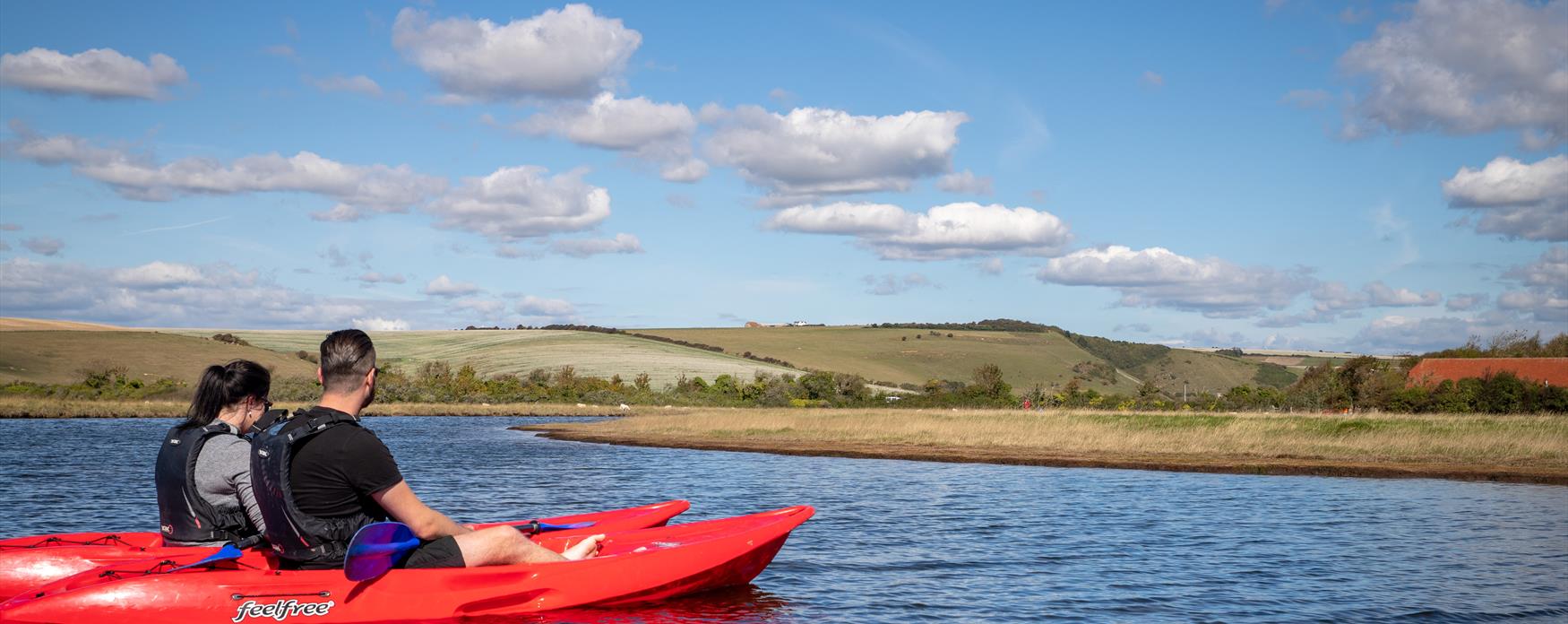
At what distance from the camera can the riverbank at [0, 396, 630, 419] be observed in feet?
201

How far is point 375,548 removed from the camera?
896cm

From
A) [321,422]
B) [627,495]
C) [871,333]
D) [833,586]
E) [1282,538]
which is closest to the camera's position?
[321,422]

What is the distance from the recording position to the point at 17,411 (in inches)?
2362

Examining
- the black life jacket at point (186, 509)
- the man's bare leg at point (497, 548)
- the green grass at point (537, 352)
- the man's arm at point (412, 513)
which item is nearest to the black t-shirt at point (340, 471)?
the man's arm at point (412, 513)

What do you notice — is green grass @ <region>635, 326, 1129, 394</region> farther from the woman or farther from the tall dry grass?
the woman

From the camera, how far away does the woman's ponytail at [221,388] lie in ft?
32.3

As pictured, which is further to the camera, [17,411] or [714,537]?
[17,411]

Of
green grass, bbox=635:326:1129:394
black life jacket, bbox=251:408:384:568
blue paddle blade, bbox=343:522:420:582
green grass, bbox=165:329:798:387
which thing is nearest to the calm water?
blue paddle blade, bbox=343:522:420:582

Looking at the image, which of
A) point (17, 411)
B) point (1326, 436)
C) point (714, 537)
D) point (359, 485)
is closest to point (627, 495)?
point (714, 537)

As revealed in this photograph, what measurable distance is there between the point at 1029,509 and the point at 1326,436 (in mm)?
17632

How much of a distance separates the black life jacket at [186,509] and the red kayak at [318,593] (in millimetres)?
262

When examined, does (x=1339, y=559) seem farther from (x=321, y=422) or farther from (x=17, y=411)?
(x=17, y=411)

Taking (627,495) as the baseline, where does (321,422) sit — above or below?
above

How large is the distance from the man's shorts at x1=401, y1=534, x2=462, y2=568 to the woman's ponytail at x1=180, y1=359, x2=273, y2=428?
182 cm
